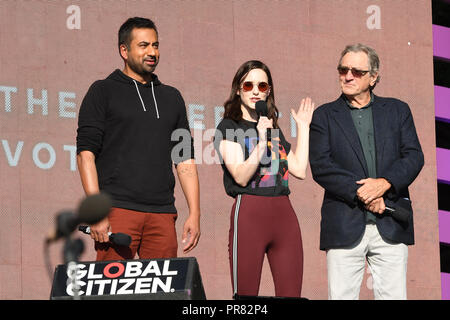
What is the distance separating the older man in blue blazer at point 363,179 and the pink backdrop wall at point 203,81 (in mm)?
2146

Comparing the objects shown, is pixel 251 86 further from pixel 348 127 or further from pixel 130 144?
pixel 130 144

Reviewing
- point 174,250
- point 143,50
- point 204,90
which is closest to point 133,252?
point 174,250

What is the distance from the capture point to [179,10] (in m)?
8.48

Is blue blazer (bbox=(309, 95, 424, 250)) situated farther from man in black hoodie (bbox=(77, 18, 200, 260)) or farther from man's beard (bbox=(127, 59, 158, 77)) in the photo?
man's beard (bbox=(127, 59, 158, 77))

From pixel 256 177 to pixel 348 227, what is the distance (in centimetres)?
65

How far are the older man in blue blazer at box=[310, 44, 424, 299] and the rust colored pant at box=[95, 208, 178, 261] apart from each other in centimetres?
99

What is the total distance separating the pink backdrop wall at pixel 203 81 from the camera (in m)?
7.64

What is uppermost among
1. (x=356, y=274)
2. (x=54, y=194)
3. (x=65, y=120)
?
(x=65, y=120)

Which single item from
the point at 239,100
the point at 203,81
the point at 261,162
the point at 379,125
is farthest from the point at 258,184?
the point at 203,81

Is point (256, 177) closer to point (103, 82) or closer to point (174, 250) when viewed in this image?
point (174, 250)

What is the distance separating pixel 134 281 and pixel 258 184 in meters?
1.30

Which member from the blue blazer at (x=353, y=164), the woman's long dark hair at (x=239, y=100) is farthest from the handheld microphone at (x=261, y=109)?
the blue blazer at (x=353, y=164)

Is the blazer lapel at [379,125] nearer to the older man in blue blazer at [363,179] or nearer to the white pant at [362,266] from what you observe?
the older man in blue blazer at [363,179]

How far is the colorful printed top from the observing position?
578cm
